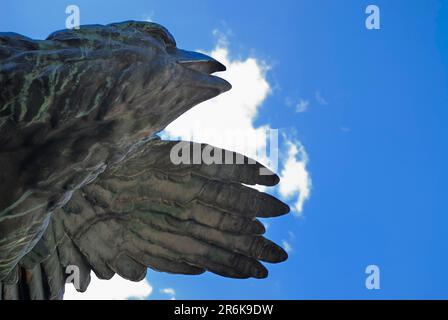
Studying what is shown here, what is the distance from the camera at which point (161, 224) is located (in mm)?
6438

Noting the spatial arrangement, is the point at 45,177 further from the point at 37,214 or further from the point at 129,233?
the point at 129,233

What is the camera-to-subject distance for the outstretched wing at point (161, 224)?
20.1ft

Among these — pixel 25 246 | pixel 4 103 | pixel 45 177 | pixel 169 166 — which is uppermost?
pixel 169 166

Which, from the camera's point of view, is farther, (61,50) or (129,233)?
(129,233)

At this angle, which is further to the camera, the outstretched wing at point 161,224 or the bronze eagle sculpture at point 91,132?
the outstretched wing at point 161,224

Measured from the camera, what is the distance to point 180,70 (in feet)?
14.9

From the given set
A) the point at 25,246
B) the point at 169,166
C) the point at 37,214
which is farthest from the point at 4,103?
the point at 169,166

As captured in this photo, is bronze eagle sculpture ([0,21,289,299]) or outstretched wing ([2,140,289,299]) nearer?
bronze eagle sculpture ([0,21,289,299])

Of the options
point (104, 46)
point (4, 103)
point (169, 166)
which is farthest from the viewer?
point (169, 166)

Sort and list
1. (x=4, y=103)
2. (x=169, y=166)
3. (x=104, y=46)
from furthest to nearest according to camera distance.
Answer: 1. (x=169, y=166)
2. (x=104, y=46)
3. (x=4, y=103)

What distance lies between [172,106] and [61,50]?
815mm

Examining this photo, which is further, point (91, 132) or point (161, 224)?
point (161, 224)

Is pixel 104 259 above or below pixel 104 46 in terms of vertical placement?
below

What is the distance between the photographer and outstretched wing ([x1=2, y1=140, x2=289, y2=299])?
6.13m
